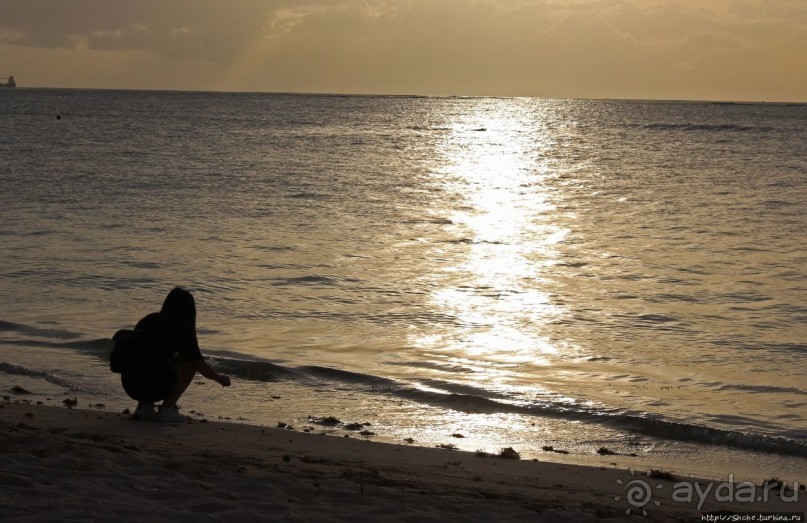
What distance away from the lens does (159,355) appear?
26.0ft

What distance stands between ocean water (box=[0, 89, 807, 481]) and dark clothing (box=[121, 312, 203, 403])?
1246mm

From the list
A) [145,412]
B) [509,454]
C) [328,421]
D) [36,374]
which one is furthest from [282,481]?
[36,374]

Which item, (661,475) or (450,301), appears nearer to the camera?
(661,475)

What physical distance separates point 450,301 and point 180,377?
8.07 meters

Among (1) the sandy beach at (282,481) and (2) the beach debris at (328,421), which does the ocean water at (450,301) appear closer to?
(2) the beach debris at (328,421)

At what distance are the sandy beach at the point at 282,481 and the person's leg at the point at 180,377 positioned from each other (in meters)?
0.24

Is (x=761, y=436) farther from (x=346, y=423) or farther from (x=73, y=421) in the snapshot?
(x=73, y=421)

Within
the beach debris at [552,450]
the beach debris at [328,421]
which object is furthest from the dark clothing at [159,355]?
the beach debris at [552,450]

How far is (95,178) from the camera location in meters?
36.9

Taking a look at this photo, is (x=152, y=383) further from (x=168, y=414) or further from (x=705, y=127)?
(x=705, y=127)

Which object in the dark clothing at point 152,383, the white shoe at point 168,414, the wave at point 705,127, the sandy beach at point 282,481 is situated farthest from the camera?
the wave at point 705,127

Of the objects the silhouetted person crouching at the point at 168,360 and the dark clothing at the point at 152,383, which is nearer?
the silhouetted person crouching at the point at 168,360

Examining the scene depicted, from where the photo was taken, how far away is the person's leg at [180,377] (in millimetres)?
8188

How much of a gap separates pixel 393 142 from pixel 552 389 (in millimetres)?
59144
